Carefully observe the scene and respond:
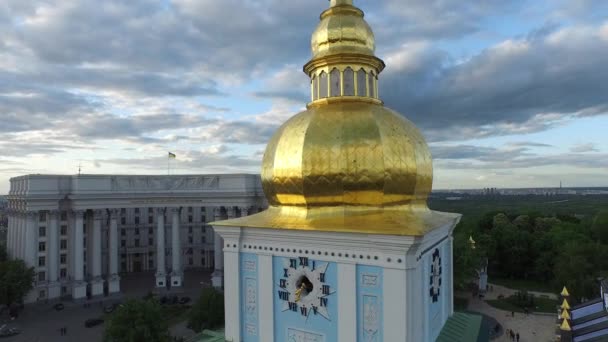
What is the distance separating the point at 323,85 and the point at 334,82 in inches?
12.6

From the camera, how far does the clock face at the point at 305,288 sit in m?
9.48

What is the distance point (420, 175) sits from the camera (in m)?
10.2

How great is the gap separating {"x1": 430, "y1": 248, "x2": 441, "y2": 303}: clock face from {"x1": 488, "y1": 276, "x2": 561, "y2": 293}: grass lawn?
4430 cm

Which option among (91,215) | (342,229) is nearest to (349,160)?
(342,229)

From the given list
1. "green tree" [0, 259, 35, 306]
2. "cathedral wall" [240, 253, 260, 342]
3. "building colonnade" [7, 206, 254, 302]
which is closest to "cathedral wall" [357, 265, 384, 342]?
"cathedral wall" [240, 253, 260, 342]

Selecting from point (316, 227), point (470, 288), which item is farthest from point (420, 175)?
point (470, 288)

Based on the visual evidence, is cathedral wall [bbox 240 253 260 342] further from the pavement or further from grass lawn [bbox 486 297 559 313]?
grass lawn [bbox 486 297 559 313]

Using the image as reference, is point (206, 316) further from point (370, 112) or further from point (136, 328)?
point (370, 112)

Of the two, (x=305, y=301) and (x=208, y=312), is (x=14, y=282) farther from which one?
(x=305, y=301)

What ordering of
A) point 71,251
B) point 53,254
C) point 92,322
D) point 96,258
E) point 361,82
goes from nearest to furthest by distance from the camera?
1. point 361,82
2. point 92,322
3. point 53,254
4. point 71,251
5. point 96,258

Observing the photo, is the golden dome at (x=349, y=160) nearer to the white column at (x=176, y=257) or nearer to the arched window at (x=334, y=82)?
the arched window at (x=334, y=82)

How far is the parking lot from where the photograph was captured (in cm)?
3478

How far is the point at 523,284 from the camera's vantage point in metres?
51.6

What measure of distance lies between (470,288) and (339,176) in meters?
43.6
